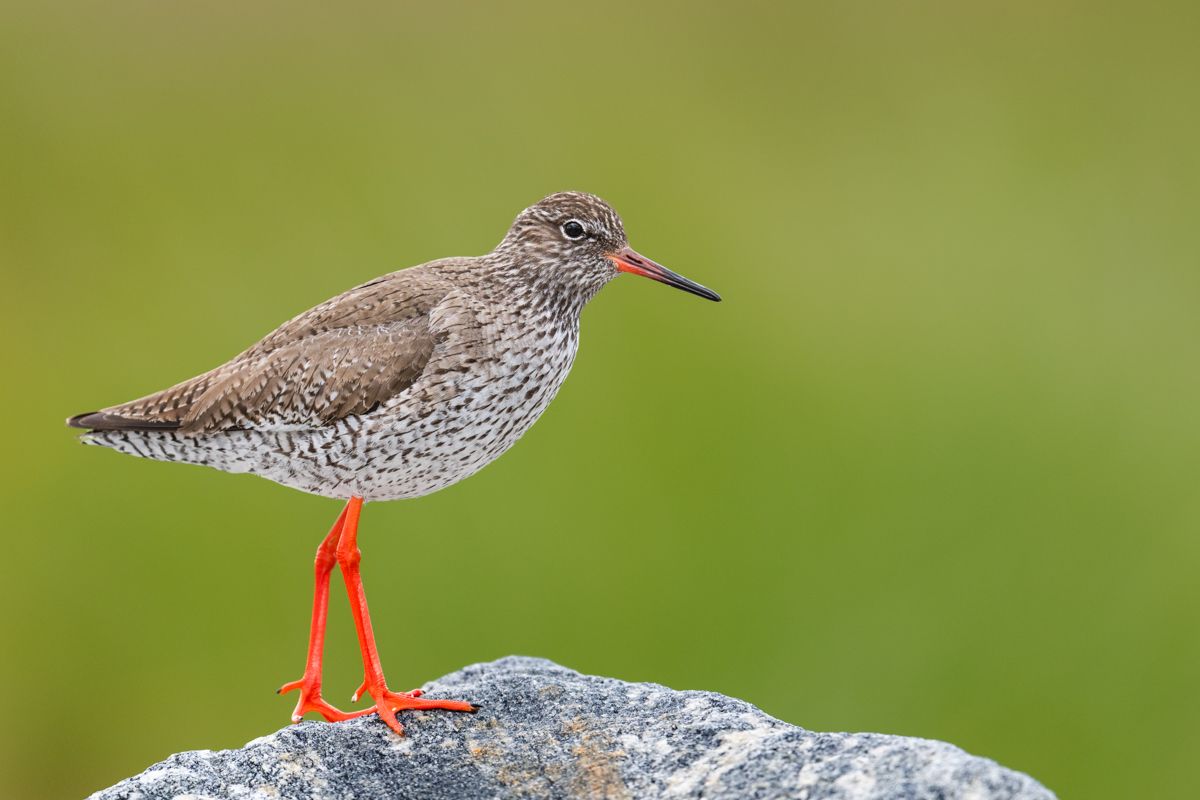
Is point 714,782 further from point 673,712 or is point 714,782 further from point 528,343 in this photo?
point 528,343

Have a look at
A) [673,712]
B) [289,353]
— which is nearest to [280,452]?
[289,353]

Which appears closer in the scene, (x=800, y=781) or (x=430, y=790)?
(x=800, y=781)

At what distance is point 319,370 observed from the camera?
630 centimetres

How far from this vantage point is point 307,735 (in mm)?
5734

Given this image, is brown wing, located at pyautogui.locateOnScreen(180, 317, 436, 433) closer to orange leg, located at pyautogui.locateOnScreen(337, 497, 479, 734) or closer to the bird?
the bird

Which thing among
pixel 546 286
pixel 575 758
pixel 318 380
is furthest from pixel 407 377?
pixel 575 758

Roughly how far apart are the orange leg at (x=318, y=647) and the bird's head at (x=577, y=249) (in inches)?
69.2

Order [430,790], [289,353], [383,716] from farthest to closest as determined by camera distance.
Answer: [289,353], [383,716], [430,790]

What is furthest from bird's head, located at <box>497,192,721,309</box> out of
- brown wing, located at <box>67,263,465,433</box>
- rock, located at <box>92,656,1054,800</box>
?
rock, located at <box>92,656,1054,800</box>

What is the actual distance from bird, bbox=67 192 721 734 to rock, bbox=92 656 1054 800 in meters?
0.24

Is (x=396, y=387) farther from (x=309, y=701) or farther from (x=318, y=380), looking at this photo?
(x=309, y=701)

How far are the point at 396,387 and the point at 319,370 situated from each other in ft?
1.60

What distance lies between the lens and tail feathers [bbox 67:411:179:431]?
664cm

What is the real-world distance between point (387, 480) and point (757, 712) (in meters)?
2.15
